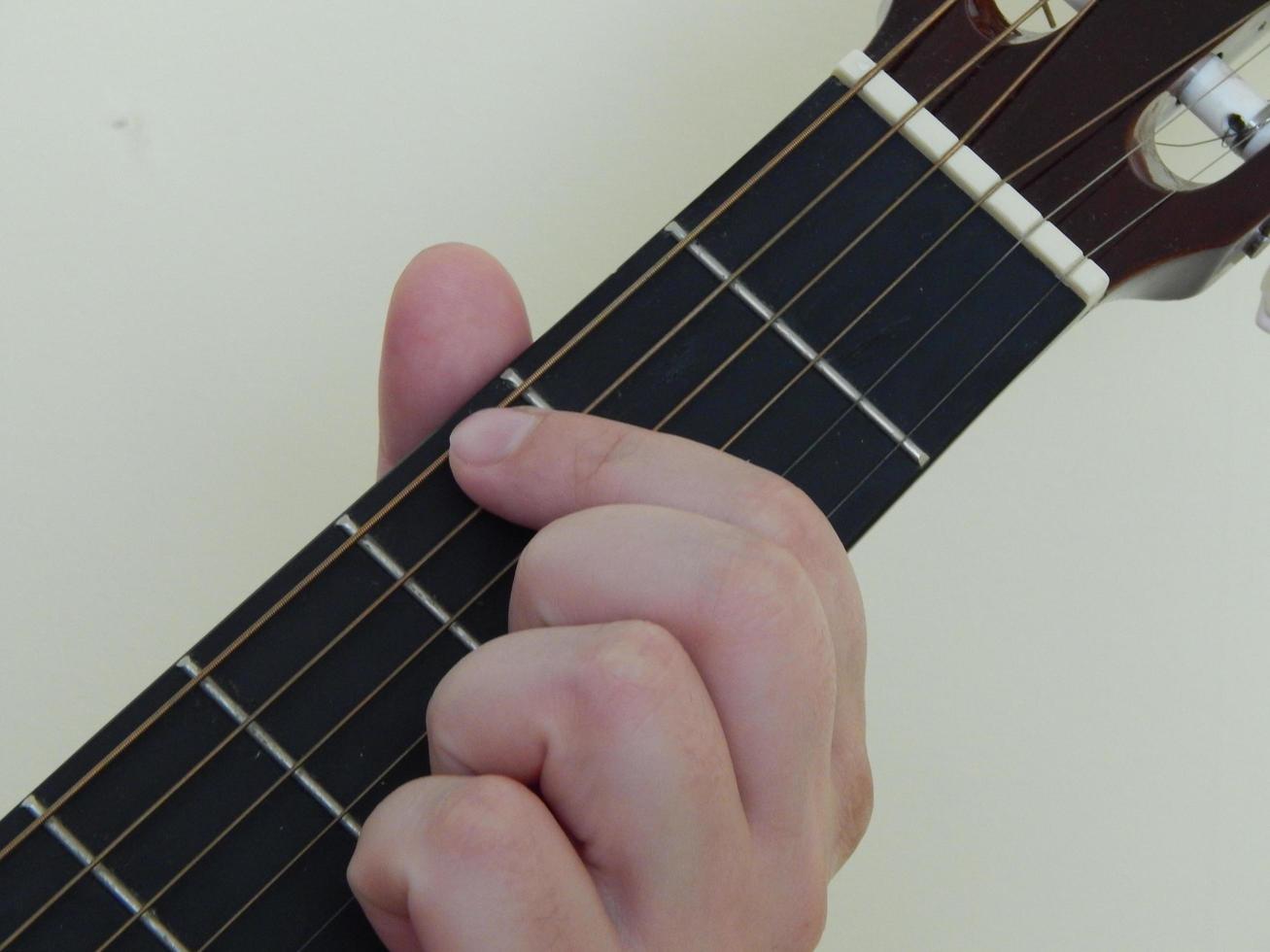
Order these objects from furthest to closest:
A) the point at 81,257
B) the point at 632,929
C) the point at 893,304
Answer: the point at 81,257 < the point at 893,304 < the point at 632,929

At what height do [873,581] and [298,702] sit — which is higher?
[298,702]

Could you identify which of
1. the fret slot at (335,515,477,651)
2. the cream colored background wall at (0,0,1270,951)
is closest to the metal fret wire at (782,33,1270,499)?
the fret slot at (335,515,477,651)

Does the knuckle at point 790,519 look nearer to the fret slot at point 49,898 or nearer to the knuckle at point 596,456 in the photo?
the knuckle at point 596,456

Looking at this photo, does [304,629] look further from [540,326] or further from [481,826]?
[540,326]

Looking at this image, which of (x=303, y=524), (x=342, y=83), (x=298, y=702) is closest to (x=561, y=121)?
(x=342, y=83)

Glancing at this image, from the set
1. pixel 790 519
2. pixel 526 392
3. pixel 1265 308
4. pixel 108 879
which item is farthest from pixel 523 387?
pixel 1265 308

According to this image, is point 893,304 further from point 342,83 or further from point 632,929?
point 342,83

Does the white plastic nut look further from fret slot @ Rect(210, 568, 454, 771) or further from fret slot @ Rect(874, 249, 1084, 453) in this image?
fret slot @ Rect(210, 568, 454, 771)

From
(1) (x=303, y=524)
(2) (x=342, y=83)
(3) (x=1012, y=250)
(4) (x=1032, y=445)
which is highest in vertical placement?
(2) (x=342, y=83)
